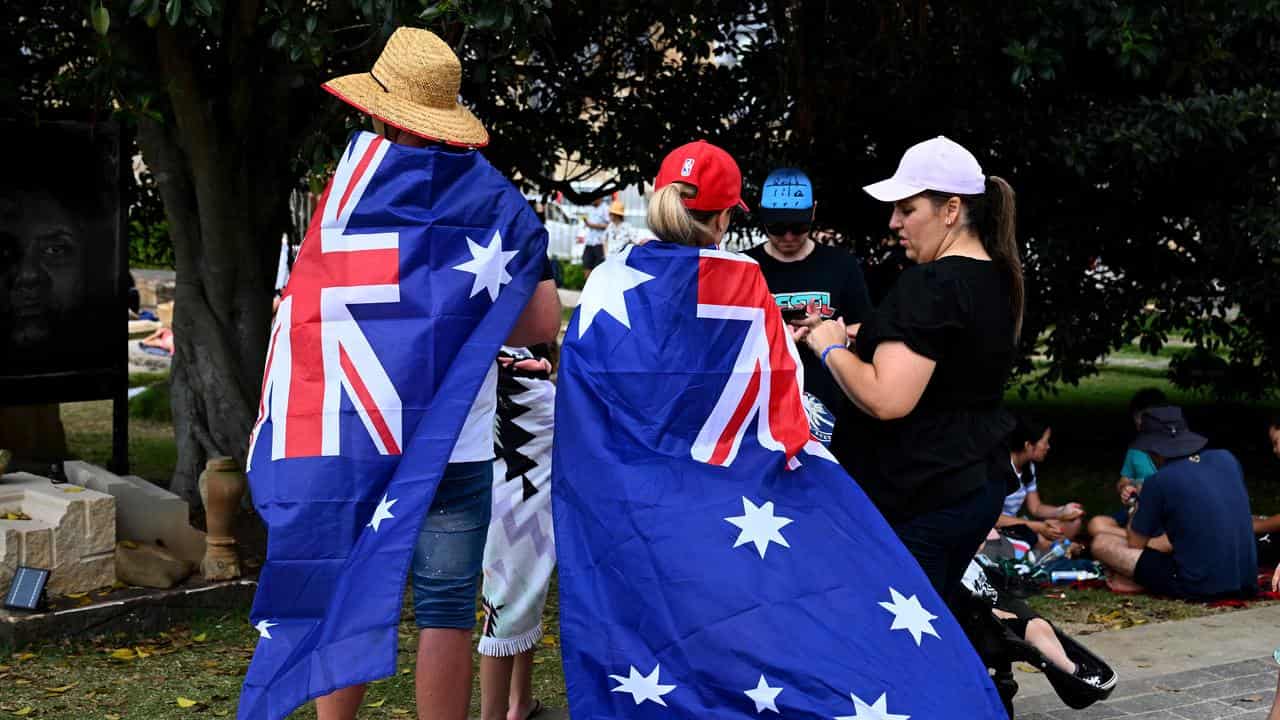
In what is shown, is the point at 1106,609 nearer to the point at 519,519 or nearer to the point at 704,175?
the point at 519,519

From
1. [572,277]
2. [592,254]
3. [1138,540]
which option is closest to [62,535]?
[1138,540]

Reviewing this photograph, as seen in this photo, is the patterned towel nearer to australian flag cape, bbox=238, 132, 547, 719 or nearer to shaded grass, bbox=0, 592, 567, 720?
shaded grass, bbox=0, 592, 567, 720

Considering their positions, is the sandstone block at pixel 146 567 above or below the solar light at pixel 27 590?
below

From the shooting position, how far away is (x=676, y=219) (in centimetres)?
412

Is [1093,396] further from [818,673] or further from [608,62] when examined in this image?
[818,673]

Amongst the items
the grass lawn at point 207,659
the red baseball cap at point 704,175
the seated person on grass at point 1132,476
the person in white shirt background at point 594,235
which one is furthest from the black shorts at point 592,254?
the red baseball cap at point 704,175

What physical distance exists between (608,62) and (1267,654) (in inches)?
240

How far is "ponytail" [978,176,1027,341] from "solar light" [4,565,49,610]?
4.19 metres

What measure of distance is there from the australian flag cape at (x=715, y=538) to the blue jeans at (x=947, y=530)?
22 centimetres

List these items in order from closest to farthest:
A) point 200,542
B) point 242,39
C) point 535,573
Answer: point 535,573 < point 200,542 < point 242,39

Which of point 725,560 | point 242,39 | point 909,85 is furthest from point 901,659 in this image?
point 909,85

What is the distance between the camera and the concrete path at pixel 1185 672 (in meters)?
5.49

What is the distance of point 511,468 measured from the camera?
4.96 metres

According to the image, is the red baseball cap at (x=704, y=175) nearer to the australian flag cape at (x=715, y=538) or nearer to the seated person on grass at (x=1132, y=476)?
the australian flag cape at (x=715, y=538)
